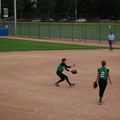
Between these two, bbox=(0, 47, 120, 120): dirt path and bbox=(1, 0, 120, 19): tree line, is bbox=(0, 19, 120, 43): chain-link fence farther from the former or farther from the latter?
bbox=(1, 0, 120, 19): tree line

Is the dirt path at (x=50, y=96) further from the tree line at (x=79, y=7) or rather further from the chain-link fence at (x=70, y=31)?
the tree line at (x=79, y=7)

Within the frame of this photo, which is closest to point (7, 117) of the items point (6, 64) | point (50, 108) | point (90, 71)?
point (50, 108)

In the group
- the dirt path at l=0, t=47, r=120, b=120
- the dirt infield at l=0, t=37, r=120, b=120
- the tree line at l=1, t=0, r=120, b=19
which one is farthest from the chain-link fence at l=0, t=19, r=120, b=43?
the tree line at l=1, t=0, r=120, b=19

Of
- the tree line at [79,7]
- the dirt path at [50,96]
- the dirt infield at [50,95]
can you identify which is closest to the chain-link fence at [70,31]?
the dirt path at [50,96]

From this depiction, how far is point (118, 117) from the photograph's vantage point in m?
10.2

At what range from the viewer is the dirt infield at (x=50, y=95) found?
10.5m

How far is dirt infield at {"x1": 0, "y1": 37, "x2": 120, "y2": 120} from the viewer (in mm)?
10477

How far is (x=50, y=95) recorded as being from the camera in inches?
512

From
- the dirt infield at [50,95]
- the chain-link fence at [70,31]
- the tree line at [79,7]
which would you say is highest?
the tree line at [79,7]

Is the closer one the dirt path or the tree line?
the dirt path

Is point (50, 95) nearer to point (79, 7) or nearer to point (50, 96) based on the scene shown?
point (50, 96)

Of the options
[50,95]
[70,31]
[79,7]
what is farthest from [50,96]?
[79,7]

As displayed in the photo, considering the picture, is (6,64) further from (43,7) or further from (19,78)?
(43,7)

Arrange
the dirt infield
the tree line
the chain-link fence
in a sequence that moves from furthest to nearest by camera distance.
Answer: the tree line
the chain-link fence
the dirt infield
